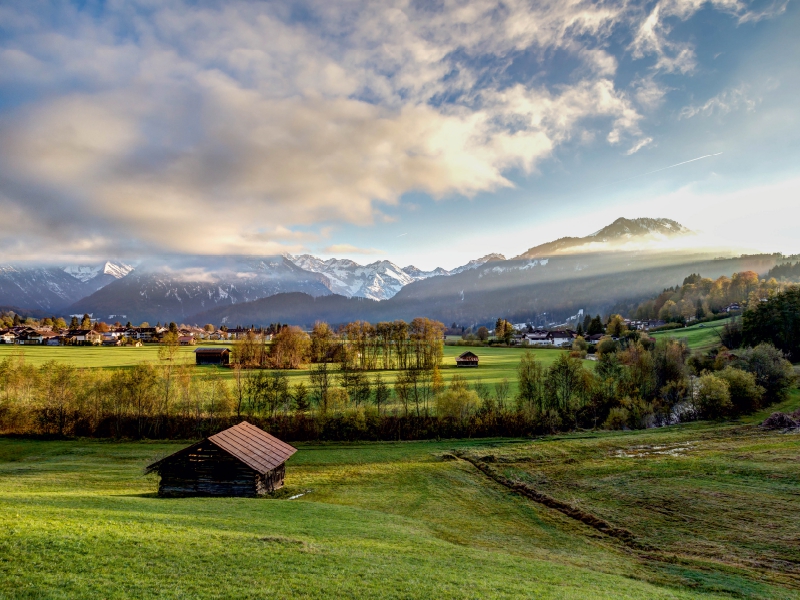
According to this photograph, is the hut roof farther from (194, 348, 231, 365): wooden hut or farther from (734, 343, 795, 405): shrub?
(194, 348, 231, 365): wooden hut

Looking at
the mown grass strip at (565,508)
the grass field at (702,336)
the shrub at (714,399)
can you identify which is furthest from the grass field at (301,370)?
A: the mown grass strip at (565,508)

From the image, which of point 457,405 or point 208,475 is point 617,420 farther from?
point 208,475

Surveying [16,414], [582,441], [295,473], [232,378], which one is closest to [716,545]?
[582,441]

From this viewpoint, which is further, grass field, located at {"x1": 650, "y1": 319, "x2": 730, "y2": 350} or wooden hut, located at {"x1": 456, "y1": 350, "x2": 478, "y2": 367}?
wooden hut, located at {"x1": 456, "y1": 350, "x2": 478, "y2": 367}

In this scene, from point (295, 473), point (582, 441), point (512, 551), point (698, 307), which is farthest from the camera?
point (698, 307)

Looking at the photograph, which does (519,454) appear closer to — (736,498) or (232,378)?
(736,498)

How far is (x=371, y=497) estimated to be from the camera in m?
36.2

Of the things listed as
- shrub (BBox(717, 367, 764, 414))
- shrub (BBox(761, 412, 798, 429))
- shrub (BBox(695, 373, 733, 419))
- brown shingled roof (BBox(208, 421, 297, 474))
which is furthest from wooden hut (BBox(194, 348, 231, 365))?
shrub (BBox(761, 412, 798, 429))

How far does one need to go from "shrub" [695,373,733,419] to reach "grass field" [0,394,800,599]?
15.6 m

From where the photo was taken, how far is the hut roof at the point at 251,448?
118ft

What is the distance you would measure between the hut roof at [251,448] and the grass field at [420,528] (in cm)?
300

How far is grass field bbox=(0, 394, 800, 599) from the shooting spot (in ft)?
49.4

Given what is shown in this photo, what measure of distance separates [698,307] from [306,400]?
197795 millimetres

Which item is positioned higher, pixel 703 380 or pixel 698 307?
pixel 698 307
